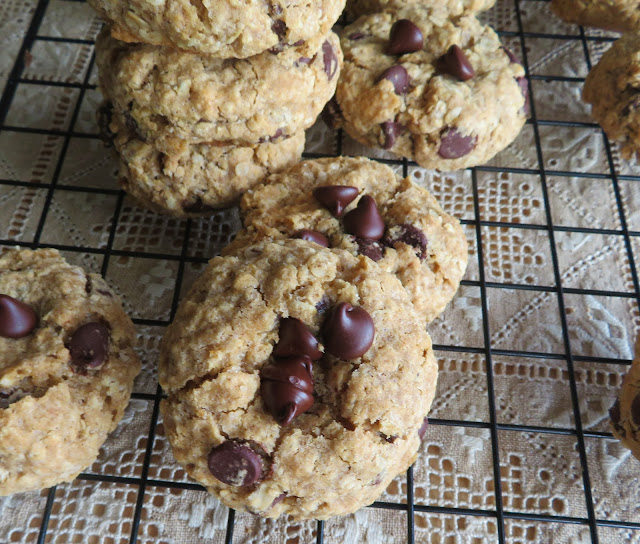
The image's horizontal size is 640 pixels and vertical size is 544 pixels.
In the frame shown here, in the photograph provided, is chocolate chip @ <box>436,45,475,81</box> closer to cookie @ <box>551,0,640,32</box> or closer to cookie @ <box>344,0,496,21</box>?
cookie @ <box>344,0,496,21</box>

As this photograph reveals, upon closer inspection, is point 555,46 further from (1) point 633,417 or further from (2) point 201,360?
(2) point 201,360

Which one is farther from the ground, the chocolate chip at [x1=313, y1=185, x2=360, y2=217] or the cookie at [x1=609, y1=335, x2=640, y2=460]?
the chocolate chip at [x1=313, y1=185, x2=360, y2=217]

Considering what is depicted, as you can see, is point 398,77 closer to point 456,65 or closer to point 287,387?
point 456,65

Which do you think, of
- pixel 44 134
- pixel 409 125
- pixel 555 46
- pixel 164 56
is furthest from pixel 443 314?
pixel 44 134

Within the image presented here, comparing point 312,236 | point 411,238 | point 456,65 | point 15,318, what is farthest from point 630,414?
point 15,318

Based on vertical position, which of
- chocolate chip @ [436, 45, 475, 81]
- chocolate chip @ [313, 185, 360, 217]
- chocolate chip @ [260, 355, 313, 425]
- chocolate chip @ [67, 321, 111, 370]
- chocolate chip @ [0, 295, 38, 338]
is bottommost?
chocolate chip @ [260, 355, 313, 425]

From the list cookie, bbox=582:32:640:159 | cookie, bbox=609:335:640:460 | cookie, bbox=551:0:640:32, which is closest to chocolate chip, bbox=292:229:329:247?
cookie, bbox=609:335:640:460
